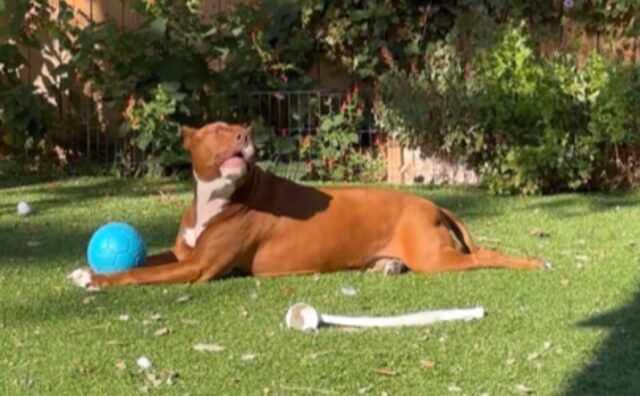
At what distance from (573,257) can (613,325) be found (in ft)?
4.72

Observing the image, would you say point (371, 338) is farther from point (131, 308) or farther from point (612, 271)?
point (612, 271)

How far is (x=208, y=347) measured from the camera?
4969mm

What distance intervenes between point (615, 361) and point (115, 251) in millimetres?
2432

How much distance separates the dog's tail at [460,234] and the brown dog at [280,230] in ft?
0.04

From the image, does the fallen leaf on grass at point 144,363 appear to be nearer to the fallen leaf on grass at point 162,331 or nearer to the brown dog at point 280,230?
the fallen leaf on grass at point 162,331

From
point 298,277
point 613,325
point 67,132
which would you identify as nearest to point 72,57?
point 67,132

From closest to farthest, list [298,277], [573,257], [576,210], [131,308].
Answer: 1. [131,308]
2. [298,277]
3. [573,257]
4. [576,210]

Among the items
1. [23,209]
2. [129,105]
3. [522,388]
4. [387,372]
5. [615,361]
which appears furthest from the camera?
[129,105]

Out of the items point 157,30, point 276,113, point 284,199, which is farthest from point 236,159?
point 276,113

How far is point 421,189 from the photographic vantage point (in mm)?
9500

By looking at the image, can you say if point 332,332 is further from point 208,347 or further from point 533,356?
point 533,356

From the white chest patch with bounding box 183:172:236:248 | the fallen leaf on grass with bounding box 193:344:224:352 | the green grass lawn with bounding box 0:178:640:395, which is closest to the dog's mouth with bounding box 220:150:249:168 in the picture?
the white chest patch with bounding box 183:172:236:248

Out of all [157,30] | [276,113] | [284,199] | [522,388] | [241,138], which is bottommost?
[522,388]

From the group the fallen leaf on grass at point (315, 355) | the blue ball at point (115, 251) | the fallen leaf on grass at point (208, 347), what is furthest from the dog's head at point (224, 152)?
the fallen leaf on grass at point (315, 355)
